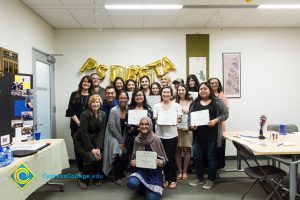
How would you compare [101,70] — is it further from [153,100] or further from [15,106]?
[15,106]

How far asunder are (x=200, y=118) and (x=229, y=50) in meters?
2.29

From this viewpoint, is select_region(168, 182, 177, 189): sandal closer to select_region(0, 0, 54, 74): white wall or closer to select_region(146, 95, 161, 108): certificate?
select_region(146, 95, 161, 108): certificate

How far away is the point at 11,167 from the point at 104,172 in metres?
1.59

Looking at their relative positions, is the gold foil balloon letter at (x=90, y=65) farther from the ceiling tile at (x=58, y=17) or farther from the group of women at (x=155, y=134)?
the group of women at (x=155, y=134)

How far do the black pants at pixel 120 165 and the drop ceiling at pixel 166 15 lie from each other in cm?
233

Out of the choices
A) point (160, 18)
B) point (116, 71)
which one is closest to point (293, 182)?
point (160, 18)

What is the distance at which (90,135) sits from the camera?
3322mm

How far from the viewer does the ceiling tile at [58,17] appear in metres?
3.88

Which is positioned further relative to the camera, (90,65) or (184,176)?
(90,65)

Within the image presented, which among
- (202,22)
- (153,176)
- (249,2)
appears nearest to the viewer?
(153,176)

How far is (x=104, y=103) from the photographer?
→ 380 cm

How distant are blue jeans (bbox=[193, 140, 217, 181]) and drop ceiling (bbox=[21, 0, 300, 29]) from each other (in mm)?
2116

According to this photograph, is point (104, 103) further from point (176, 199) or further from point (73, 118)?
point (176, 199)

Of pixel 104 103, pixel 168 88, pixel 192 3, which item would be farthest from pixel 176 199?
pixel 192 3
